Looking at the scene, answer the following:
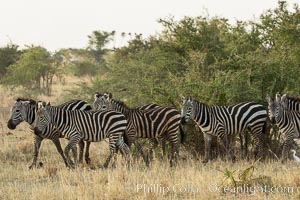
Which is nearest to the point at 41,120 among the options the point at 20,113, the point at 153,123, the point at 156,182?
the point at 20,113

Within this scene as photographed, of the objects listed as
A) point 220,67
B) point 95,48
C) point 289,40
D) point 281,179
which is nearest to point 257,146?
point 220,67

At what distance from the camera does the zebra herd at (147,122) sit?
9.97 m

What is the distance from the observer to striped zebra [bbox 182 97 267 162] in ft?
34.0

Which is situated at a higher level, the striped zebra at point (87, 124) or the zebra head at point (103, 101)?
the zebra head at point (103, 101)

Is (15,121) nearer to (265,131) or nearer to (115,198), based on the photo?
(115,198)

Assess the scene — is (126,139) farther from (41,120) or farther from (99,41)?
(99,41)

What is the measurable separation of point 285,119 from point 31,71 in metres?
20.1

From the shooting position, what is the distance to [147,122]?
1046cm

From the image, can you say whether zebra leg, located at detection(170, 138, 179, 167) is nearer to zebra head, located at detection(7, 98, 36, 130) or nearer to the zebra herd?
the zebra herd

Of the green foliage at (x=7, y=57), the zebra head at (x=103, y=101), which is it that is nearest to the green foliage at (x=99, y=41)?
the green foliage at (x=7, y=57)

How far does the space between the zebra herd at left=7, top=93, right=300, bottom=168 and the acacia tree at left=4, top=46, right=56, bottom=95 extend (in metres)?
17.5

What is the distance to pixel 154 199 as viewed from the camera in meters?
6.70

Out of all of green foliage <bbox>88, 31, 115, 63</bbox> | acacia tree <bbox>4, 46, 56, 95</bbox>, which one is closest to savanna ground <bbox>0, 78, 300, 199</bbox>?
acacia tree <bbox>4, 46, 56, 95</bbox>

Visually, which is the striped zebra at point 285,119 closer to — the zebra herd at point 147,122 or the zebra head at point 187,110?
the zebra herd at point 147,122
